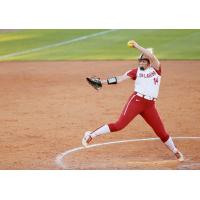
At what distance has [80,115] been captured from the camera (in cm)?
1634

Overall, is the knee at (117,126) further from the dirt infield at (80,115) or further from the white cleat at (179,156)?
the white cleat at (179,156)

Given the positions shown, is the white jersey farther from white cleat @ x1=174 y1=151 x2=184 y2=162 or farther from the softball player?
white cleat @ x1=174 y1=151 x2=184 y2=162

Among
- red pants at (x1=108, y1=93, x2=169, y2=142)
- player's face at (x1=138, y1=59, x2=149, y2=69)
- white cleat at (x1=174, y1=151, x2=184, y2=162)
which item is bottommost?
white cleat at (x1=174, y1=151, x2=184, y2=162)

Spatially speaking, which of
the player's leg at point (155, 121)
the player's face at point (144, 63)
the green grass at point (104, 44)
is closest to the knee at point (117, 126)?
the player's leg at point (155, 121)

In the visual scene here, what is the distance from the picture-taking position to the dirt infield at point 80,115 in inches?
512

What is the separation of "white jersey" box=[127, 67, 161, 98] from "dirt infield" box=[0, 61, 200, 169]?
1160 mm

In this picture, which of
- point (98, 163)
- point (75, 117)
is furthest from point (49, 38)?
point (98, 163)

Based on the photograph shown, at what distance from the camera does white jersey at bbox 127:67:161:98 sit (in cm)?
1230

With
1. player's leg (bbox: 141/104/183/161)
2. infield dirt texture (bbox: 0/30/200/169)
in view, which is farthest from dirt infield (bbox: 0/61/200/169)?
player's leg (bbox: 141/104/183/161)

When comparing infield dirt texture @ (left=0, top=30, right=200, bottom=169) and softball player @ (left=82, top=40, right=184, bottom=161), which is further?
infield dirt texture @ (left=0, top=30, right=200, bottom=169)

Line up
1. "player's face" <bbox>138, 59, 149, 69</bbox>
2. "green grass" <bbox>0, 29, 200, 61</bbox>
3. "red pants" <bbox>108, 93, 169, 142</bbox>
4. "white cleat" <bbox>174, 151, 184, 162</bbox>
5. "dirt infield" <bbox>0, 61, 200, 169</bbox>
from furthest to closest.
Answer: "green grass" <bbox>0, 29, 200, 61</bbox> < "dirt infield" <bbox>0, 61, 200, 169</bbox> < "white cleat" <bbox>174, 151, 184, 162</bbox> < "red pants" <bbox>108, 93, 169, 142</bbox> < "player's face" <bbox>138, 59, 149, 69</bbox>

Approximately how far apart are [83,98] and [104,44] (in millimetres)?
6855

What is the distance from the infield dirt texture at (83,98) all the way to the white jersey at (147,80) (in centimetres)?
116

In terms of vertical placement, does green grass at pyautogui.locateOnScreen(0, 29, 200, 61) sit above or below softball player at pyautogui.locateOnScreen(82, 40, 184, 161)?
below
